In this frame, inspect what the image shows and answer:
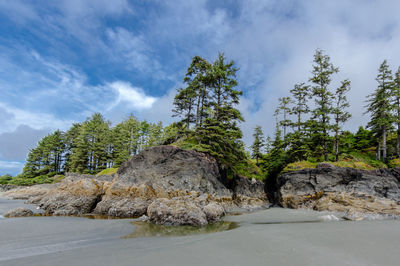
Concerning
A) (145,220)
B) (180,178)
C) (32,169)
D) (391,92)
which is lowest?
(32,169)

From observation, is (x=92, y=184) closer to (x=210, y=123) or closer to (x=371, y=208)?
(x=210, y=123)

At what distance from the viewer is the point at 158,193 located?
14.5 meters

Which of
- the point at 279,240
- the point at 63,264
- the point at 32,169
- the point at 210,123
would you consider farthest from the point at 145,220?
the point at 32,169

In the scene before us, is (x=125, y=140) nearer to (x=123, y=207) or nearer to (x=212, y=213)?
(x=123, y=207)

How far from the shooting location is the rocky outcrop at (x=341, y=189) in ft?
44.5

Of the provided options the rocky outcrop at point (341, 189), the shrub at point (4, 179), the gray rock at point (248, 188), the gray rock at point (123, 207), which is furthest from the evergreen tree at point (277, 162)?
the shrub at point (4, 179)

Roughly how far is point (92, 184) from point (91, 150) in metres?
31.9

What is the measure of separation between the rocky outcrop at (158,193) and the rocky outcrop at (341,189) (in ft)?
14.8

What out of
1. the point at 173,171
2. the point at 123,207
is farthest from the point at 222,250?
the point at 173,171

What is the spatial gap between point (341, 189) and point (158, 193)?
15558 millimetres

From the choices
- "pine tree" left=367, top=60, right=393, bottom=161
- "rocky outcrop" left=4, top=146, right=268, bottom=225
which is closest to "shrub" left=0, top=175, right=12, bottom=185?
"rocky outcrop" left=4, top=146, right=268, bottom=225

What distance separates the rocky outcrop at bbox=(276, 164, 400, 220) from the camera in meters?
13.6

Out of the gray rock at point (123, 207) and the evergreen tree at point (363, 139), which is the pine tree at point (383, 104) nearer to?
the evergreen tree at point (363, 139)

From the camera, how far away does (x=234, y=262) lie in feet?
12.2
